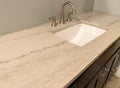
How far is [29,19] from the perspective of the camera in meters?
1.27

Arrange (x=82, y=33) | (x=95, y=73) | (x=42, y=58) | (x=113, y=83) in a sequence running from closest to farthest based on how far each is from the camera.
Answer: (x=42, y=58)
(x=95, y=73)
(x=82, y=33)
(x=113, y=83)

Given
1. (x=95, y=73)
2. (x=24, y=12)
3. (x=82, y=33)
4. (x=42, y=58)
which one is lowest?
(x=95, y=73)

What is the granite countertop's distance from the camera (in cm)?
69

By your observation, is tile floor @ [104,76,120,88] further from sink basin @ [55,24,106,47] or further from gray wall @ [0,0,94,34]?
gray wall @ [0,0,94,34]

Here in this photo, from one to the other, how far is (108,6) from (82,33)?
2.67 ft

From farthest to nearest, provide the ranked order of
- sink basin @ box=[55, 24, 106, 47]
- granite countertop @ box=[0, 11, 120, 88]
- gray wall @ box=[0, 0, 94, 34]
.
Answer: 1. sink basin @ box=[55, 24, 106, 47]
2. gray wall @ box=[0, 0, 94, 34]
3. granite countertop @ box=[0, 11, 120, 88]

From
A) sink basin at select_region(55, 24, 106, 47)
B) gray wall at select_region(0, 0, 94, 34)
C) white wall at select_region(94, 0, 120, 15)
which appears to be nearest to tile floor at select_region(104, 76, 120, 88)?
sink basin at select_region(55, 24, 106, 47)

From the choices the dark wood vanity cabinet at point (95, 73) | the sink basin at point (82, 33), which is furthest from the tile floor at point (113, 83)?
the sink basin at point (82, 33)

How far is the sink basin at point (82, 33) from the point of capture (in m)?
1.52

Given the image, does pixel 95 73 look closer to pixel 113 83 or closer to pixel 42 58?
pixel 42 58

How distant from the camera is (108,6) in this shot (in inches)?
83.3

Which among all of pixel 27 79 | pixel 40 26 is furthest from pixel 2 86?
pixel 40 26

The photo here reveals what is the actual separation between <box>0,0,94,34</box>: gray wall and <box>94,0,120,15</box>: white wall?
2.86 ft

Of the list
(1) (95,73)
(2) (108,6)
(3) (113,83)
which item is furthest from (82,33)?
(3) (113,83)
